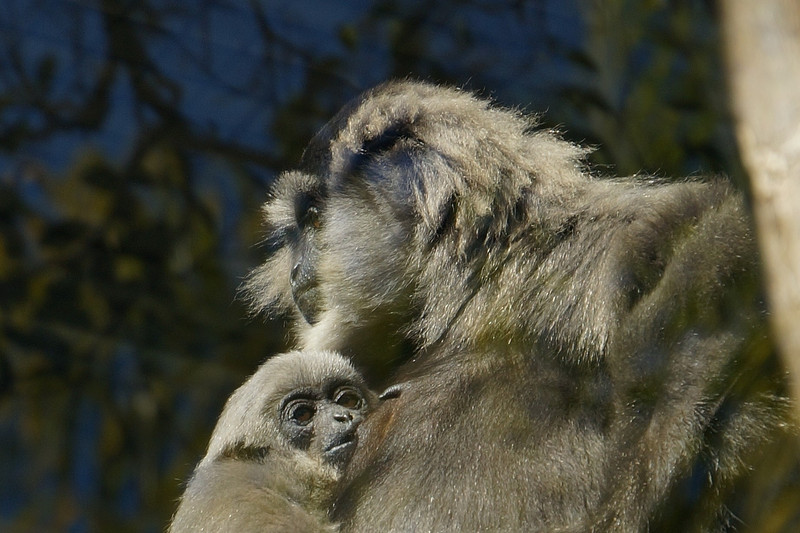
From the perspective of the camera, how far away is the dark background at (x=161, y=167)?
4.57 metres

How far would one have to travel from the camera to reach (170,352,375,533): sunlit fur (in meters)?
2.49

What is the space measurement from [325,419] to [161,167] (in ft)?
8.02

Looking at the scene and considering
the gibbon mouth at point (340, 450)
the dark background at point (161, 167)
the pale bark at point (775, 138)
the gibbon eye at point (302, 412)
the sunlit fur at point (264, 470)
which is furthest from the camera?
the dark background at point (161, 167)

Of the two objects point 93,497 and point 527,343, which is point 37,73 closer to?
point 93,497

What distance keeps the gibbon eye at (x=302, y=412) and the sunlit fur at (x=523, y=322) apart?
0.19m

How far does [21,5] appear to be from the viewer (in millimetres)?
4398

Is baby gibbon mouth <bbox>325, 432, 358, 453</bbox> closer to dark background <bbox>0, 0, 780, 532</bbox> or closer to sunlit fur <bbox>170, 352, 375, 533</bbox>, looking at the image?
sunlit fur <bbox>170, 352, 375, 533</bbox>

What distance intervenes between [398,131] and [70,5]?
2236 millimetres

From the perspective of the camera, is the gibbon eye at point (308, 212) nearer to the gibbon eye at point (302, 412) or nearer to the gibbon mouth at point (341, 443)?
the gibbon eye at point (302, 412)

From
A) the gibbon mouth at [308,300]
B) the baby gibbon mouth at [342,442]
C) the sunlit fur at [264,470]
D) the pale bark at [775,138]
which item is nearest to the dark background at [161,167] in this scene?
the gibbon mouth at [308,300]

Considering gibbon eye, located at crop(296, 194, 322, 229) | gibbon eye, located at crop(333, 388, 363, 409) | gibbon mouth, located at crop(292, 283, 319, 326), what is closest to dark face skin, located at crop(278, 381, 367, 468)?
gibbon eye, located at crop(333, 388, 363, 409)

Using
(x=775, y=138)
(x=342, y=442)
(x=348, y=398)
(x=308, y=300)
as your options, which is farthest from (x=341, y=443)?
(x=775, y=138)

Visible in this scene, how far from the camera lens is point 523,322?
97.6 inches

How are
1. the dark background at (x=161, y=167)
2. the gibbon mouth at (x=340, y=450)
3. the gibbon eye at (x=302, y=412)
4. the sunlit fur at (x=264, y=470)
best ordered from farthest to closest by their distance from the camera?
the dark background at (x=161, y=167) < the gibbon eye at (x=302, y=412) < the gibbon mouth at (x=340, y=450) < the sunlit fur at (x=264, y=470)
